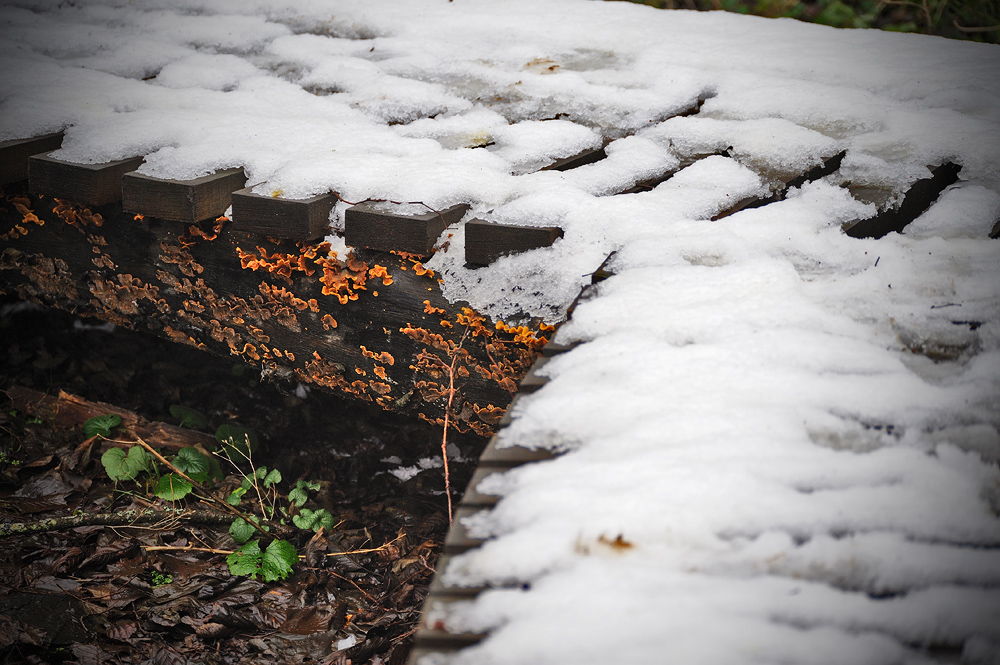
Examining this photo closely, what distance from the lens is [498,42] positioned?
3.01 m

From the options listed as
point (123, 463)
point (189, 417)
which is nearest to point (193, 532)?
point (123, 463)

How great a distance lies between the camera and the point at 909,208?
71.1 inches

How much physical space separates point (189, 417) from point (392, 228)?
5.16 feet

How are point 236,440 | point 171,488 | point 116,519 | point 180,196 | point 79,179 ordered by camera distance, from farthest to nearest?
point 236,440, point 171,488, point 116,519, point 79,179, point 180,196

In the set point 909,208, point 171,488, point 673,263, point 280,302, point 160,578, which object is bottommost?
point 160,578

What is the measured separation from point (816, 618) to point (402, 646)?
4.91 ft

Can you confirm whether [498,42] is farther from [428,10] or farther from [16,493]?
[16,493]

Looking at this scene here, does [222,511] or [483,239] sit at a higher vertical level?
[483,239]

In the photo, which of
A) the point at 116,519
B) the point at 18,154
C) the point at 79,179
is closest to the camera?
the point at 79,179

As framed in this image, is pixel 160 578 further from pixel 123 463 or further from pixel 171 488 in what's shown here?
pixel 123 463

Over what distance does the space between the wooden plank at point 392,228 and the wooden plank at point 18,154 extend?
117 cm

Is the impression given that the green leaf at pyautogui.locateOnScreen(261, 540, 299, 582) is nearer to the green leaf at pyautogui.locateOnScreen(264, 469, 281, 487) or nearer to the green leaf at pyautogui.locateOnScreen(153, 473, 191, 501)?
the green leaf at pyautogui.locateOnScreen(264, 469, 281, 487)

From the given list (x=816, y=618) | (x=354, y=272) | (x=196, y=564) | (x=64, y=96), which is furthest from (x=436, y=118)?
(x=816, y=618)

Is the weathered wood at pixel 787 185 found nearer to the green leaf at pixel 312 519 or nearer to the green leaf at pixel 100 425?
the green leaf at pixel 312 519
